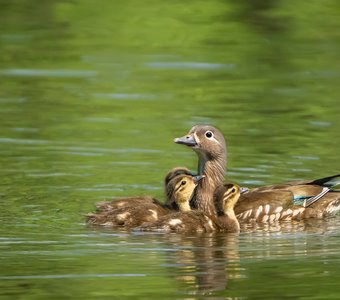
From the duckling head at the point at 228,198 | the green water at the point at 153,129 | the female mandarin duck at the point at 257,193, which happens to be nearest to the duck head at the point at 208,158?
the female mandarin duck at the point at 257,193

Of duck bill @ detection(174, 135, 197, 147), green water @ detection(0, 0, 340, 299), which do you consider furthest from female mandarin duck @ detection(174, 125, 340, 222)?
green water @ detection(0, 0, 340, 299)

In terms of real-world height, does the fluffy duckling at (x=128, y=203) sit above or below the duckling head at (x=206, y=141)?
below

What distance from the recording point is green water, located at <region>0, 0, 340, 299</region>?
12.0m

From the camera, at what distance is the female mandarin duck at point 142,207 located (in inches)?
547

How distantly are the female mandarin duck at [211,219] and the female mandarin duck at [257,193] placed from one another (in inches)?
6.2

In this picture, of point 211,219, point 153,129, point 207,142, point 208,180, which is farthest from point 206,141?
point 153,129

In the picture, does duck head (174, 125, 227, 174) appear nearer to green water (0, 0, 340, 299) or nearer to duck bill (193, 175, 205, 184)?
duck bill (193, 175, 205, 184)

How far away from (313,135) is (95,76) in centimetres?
420

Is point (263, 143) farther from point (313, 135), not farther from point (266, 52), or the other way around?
point (266, 52)

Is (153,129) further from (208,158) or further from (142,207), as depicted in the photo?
(142,207)

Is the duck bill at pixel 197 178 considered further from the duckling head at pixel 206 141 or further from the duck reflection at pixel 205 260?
the duck reflection at pixel 205 260

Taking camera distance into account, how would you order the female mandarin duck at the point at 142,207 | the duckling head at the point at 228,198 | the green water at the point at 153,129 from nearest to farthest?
the green water at the point at 153,129, the female mandarin duck at the point at 142,207, the duckling head at the point at 228,198

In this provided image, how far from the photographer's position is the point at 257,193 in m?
14.6

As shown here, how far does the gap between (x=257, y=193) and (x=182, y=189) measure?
2.89ft
